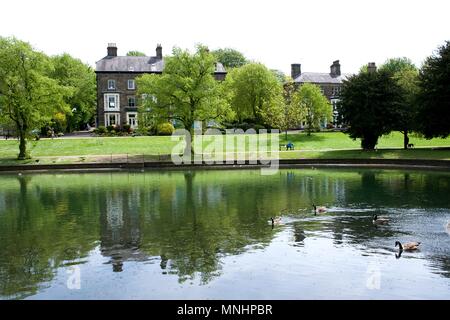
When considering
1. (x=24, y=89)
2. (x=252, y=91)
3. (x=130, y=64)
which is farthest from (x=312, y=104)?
(x=24, y=89)

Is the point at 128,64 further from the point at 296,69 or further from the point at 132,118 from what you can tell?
the point at 296,69

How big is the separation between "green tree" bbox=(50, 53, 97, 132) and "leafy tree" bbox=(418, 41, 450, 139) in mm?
68043

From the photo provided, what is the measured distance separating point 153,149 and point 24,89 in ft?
56.7

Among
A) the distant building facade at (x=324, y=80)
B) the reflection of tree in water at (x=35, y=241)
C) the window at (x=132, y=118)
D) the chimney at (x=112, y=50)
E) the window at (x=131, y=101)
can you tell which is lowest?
the reflection of tree in water at (x=35, y=241)

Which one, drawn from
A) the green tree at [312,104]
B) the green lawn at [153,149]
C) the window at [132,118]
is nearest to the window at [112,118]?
the window at [132,118]

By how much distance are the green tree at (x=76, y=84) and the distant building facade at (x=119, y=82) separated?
11645 millimetres

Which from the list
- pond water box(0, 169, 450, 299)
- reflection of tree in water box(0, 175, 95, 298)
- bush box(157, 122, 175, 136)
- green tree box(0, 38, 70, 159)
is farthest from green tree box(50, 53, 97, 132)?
reflection of tree in water box(0, 175, 95, 298)

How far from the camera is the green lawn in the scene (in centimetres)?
6009

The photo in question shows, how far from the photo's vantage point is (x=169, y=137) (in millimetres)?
75062

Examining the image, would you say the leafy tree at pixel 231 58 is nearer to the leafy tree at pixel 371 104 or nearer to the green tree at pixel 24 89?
the leafy tree at pixel 371 104

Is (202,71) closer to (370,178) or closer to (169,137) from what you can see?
(169,137)

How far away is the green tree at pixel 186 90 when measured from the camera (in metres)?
62.0

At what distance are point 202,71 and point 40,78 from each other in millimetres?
18954

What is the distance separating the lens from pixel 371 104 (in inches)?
2509
